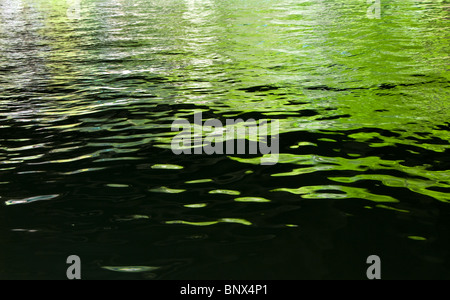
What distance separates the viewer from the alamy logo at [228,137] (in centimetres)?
661

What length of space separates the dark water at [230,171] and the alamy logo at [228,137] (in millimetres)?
168

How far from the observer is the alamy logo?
6.61 m

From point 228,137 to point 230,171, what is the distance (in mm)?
1361

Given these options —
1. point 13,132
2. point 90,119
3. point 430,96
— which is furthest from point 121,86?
point 430,96

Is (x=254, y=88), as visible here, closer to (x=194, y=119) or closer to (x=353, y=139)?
(x=194, y=119)

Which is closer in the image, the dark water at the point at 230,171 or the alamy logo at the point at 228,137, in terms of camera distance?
the dark water at the point at 230,171

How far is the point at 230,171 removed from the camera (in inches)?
232

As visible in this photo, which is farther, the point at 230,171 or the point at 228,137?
the point at 228,137

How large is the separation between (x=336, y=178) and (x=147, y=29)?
17381mm

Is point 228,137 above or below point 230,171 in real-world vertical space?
above

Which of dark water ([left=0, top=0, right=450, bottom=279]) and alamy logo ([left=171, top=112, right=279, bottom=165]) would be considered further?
alamy logo ([left=171, top=112, right=279, bottom=165])

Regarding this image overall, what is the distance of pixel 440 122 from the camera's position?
729cm

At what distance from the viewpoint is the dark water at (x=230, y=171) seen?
162 inches

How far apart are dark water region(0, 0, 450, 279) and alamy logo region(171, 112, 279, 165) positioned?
168mm
